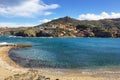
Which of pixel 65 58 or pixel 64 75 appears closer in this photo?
pixel 64 75

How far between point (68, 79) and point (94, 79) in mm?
3399

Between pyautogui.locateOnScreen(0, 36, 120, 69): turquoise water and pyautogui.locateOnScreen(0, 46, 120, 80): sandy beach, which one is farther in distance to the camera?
pyautogui.locateOnScreen(0, 36, 120, 69): turquoise water

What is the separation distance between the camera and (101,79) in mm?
30453

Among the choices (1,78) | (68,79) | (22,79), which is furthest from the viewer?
(68,79)

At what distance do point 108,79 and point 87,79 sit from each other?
8.96 ft

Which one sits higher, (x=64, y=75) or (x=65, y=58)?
(x=64, y=75)

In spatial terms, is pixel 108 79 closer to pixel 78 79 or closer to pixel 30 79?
pixel 78 79

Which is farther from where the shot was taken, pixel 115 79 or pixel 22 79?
pixel 115 79

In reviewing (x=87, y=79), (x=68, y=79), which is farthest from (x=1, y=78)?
(x=87, y=79)

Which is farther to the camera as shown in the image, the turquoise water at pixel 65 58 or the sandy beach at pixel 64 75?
the turquoise water at pixel 65 58

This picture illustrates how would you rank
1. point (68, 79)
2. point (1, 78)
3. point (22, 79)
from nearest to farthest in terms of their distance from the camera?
point (22, 79)
point (1, 78)
point (68, 79)

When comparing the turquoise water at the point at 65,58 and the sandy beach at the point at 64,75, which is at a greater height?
the sandy beach at the point at 64,75

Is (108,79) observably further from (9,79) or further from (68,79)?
(9,79)

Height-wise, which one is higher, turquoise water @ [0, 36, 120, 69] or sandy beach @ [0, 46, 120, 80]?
sandy beach @ [0, 46, 120, 80]
